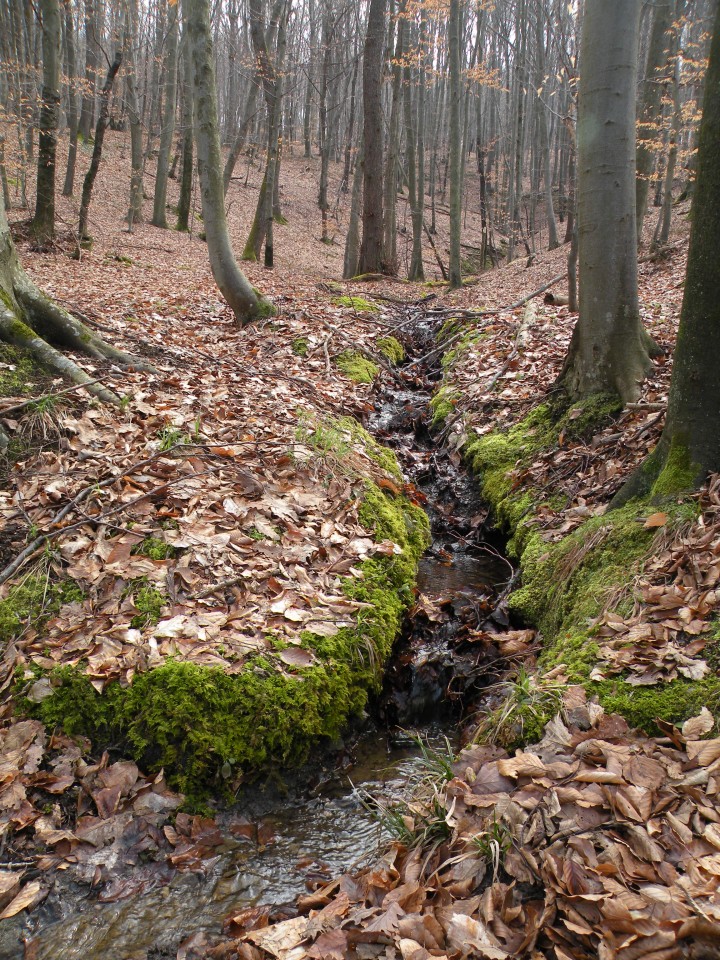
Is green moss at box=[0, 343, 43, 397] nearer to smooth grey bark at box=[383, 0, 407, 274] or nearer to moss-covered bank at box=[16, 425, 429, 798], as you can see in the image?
moss-covered bank at box=[16, 425, 429, 798]

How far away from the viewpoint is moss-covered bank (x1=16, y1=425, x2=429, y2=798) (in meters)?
2.86

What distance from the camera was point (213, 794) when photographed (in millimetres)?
2842

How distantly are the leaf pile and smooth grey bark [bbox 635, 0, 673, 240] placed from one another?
40.5ft

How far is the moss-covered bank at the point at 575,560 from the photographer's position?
8.27ft

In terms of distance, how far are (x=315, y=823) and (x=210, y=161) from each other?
8.19 meters

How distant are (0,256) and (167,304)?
484 centimetres

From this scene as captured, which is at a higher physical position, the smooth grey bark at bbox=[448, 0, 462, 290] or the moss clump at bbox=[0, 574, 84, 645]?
the smooth grey bark at bbox=[448, 0, 462, 290]

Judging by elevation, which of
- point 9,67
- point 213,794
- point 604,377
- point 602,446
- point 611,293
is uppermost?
point 9,67

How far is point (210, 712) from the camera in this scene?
115 inches

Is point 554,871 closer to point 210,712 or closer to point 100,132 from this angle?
point 210,712

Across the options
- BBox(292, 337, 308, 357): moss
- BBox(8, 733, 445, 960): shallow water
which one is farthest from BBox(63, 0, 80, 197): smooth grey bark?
BBox(8, 733, 445, 960): shallow water

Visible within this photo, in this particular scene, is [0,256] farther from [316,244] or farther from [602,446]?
[316,244]

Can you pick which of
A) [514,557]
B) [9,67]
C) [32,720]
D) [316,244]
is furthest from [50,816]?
[316,244]

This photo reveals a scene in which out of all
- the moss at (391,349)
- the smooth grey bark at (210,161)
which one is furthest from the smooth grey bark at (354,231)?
the smooth grey bark at (210,161)
